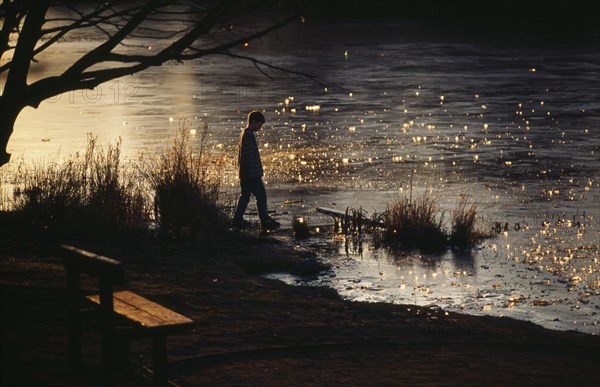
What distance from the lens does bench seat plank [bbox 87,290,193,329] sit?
27.0 feet

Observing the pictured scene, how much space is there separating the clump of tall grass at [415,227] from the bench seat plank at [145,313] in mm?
7144

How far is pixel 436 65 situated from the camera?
42.4m

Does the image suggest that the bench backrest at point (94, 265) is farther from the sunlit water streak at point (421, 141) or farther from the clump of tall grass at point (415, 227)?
the clump of tall grass at point (415, 227)

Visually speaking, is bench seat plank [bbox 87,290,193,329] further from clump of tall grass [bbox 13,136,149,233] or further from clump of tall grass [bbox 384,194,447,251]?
clump of tall grass [bbox 384,194,447,251]

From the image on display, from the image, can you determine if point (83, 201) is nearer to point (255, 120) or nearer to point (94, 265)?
point (255, 120)

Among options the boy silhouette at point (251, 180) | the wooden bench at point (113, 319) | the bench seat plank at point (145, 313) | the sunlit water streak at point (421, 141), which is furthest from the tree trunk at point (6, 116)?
the boy silhouette at point (251, 180)

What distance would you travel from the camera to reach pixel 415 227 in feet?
52.6

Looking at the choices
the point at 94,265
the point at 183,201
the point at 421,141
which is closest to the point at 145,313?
the point at 94,265

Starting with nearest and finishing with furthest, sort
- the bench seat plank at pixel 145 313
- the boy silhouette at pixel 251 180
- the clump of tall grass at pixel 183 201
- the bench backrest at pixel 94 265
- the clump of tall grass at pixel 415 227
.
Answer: the bench backrest at pixel 94 265 < the bench seat plank at pixel 145 313 < the clump of tall grass at pixel 183 201 < the clump of tall grass at pixel 415 227 < the boy silhouette at pixel 251 180

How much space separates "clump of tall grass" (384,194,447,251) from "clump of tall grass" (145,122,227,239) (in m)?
2.15

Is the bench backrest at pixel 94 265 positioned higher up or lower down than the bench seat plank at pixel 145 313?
higher up

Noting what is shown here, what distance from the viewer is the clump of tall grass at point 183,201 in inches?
613

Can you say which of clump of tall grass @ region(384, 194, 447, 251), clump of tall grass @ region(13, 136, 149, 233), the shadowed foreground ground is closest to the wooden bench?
the shadowed foreground ground

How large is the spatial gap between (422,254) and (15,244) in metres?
4.85
